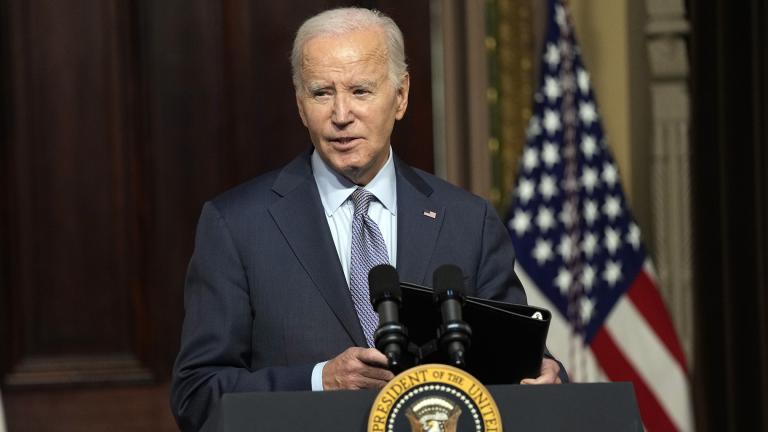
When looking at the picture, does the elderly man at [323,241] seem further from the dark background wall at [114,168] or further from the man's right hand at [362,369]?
the dark background wall at [114,168]

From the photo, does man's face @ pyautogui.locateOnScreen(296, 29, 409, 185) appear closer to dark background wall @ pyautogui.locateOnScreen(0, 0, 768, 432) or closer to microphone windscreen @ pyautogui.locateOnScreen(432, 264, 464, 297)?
microphone windscreen @ pyautogui.locateOnScreen(432, 264, 464, 297)

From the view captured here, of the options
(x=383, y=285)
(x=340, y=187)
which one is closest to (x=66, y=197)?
(x=340, y=187)

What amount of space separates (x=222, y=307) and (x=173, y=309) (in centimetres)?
170

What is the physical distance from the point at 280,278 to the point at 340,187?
271 millimetres

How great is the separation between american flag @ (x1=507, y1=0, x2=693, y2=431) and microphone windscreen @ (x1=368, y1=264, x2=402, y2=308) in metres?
2.57

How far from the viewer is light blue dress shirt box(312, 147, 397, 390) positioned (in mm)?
2854

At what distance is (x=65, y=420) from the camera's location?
4246 mm

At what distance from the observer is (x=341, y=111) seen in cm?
271

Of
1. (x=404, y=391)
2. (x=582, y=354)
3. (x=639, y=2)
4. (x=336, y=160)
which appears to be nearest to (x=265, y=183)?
(x=336, y=160)

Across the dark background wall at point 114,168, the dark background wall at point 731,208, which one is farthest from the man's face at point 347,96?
the dark background wall at point 731,208

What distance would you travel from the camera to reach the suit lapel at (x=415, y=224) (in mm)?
2773

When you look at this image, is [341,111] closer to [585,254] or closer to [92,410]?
[92,410]

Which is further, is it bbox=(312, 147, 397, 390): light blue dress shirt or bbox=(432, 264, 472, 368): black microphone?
bbox=(312, 147, 397, 390): light blue dress shirt

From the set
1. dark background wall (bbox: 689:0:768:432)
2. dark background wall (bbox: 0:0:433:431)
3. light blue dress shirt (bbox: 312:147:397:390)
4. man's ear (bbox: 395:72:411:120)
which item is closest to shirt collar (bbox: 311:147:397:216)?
light blue dress shirt (bbox: 312:147:397:390)
